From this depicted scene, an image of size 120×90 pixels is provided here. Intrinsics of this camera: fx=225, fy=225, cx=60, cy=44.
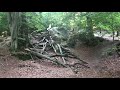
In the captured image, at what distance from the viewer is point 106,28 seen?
7523 mm

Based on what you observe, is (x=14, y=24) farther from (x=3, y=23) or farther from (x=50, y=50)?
(x=50, y=50)

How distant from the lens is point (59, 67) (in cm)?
688

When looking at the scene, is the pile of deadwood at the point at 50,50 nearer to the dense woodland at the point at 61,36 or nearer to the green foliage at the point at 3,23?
the dense woodland at the point at 61,36

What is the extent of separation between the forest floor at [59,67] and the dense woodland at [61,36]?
3 cm

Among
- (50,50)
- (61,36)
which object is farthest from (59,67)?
(61,36)

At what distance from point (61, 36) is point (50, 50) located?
2.33 feet

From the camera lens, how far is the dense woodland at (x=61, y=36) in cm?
718

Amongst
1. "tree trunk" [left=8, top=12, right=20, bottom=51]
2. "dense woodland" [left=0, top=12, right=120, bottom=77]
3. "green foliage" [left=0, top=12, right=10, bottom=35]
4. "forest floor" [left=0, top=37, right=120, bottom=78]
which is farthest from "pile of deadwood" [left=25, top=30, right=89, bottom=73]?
"green foliage" [left=0, top=12, right=10, bottom=35]

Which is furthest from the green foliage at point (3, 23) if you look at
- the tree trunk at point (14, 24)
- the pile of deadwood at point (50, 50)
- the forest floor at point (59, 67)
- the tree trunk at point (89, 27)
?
the tree trunk at point (89, 27)

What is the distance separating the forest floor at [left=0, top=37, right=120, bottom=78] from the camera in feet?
21.3

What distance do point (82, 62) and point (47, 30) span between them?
5.38 feet
